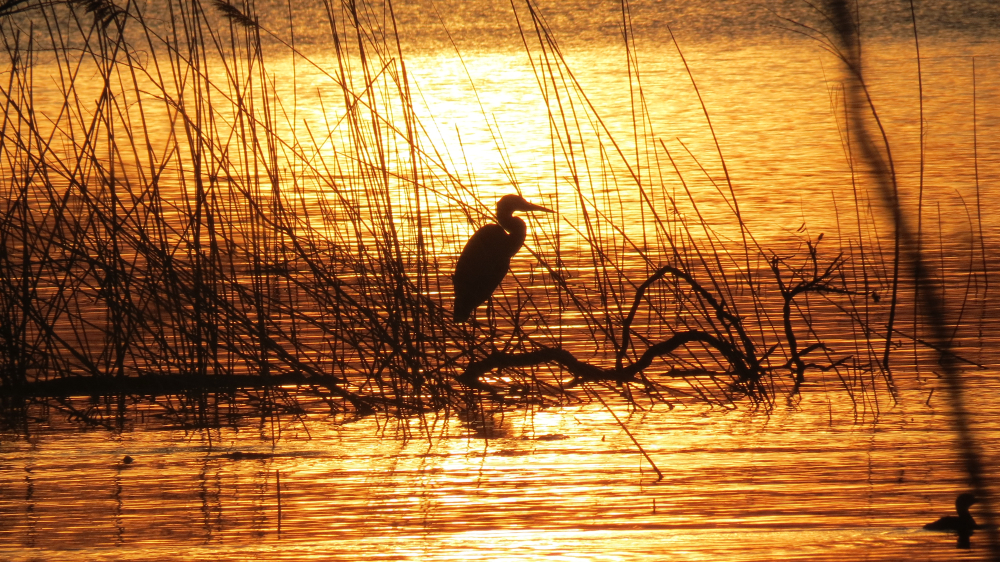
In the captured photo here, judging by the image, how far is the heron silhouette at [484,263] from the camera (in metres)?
3.52

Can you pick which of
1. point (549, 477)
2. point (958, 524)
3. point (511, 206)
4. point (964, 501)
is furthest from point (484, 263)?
point (964, 501)

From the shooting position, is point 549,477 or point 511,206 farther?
point 511,206

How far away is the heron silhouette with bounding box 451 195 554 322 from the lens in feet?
11.5

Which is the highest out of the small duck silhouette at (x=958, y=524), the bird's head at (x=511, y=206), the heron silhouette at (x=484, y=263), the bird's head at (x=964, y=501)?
the bird's head at (x=511, y=206)

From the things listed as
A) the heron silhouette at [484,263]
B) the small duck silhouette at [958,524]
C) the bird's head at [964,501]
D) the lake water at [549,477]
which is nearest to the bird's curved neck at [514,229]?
the heron silhouette at [484,263]

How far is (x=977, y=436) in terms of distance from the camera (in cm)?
251

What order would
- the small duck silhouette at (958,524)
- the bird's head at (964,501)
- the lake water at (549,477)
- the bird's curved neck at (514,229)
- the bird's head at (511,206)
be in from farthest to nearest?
1. the bird's head at (511,206)
2. the bird's curved neck at (514,229)
3. the lake water at (549,477)
4. the small duck silhouette at (958,524)
5. the bird's head at (964,501)

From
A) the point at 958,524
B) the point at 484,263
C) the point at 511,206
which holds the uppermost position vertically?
the point at 511,206

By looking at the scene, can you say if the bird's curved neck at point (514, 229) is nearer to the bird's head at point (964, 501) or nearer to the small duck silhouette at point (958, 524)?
the small duck silhouette at point (958, 524)

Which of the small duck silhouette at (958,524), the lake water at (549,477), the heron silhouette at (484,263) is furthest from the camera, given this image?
the heron silhouette at (484,263)

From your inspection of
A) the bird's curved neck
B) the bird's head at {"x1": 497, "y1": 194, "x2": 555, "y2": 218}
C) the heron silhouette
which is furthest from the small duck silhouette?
the bird's head at {"x1": 497, "y1": 194, "x2": 555, "y2": 218}

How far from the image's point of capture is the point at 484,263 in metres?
3.64

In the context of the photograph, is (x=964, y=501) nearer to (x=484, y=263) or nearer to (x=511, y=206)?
(x=484, y=263)

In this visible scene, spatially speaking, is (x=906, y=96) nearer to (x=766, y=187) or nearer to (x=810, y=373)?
(x=766, y=187)
